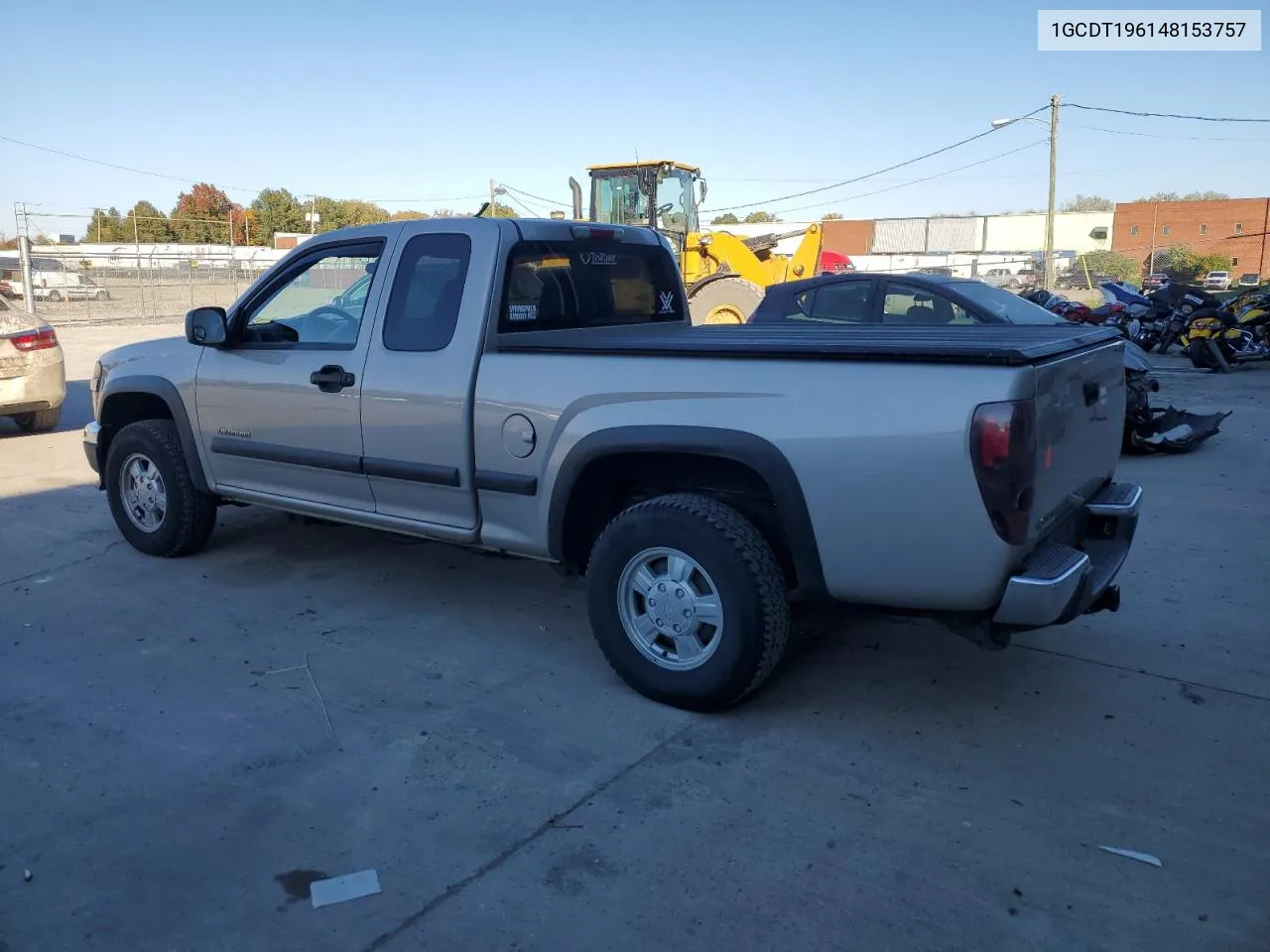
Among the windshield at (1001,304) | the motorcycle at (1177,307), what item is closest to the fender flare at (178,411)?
the windshield at (1001,304)

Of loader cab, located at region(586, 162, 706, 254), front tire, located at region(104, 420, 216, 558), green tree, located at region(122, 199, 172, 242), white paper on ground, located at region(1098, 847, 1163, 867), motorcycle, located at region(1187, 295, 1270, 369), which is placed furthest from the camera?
green tree, located at region(122, 199, 172, 242)

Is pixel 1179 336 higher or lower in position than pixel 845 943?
higher

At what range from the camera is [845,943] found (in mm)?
2711

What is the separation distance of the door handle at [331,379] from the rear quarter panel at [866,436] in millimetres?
1347

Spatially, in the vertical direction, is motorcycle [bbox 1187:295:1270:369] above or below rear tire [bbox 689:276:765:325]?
below

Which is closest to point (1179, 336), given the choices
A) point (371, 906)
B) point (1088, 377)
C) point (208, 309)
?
point (1088, 377)

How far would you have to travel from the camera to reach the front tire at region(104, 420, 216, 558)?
5.90 meters

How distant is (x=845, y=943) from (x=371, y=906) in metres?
1.31

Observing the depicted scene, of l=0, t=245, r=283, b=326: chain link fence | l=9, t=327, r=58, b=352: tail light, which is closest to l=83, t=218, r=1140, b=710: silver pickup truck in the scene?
l=9, t=327, r=58, b=352: tail light

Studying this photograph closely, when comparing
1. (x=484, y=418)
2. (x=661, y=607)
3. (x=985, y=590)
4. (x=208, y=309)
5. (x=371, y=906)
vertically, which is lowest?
(x=371, y=906)

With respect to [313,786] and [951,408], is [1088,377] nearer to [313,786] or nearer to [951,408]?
[951,408]

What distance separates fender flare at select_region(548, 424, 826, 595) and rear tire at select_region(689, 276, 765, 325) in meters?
12.0

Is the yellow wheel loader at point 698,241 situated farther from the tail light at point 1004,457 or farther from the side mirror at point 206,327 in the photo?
the tail light at point 1004,457

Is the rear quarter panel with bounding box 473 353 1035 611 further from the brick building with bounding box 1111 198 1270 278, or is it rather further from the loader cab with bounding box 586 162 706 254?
the brick building with bounding box 1111 198 1270 278
